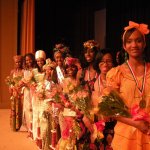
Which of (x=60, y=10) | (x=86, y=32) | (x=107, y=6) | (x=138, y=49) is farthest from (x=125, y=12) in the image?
(x=138, y=49)

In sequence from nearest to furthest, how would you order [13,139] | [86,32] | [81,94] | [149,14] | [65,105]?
[81,94], [65,105], [13,139], [149,14], [86,32]

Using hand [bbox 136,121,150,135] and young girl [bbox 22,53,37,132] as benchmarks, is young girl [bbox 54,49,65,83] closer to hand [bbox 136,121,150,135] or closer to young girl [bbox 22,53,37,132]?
young girl [bbox 22,53,37,132]

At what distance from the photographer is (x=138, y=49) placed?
205 cm

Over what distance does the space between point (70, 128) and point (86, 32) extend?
514 cm

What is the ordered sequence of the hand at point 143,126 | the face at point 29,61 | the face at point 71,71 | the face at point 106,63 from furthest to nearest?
the face at point 29,61 < the face at point 71,71 < the face at point 106,63 < the hand at point 143,126

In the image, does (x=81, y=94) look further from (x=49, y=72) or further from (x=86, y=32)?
(x=86, y=32)

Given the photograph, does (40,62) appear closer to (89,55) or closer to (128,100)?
(89,55)

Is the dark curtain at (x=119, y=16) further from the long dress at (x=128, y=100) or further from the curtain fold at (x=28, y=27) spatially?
the long dress at (x=128, y=100)

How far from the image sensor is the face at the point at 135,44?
205 cm

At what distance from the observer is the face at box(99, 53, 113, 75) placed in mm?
3080

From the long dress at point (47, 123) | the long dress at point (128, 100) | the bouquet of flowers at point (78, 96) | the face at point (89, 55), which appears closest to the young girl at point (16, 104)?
the long dress at point (47, 123)

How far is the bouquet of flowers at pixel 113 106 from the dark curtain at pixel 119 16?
4.47m

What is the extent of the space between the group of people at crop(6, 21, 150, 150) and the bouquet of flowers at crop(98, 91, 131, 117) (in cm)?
3

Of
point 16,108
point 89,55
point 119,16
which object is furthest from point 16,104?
point 119,16
